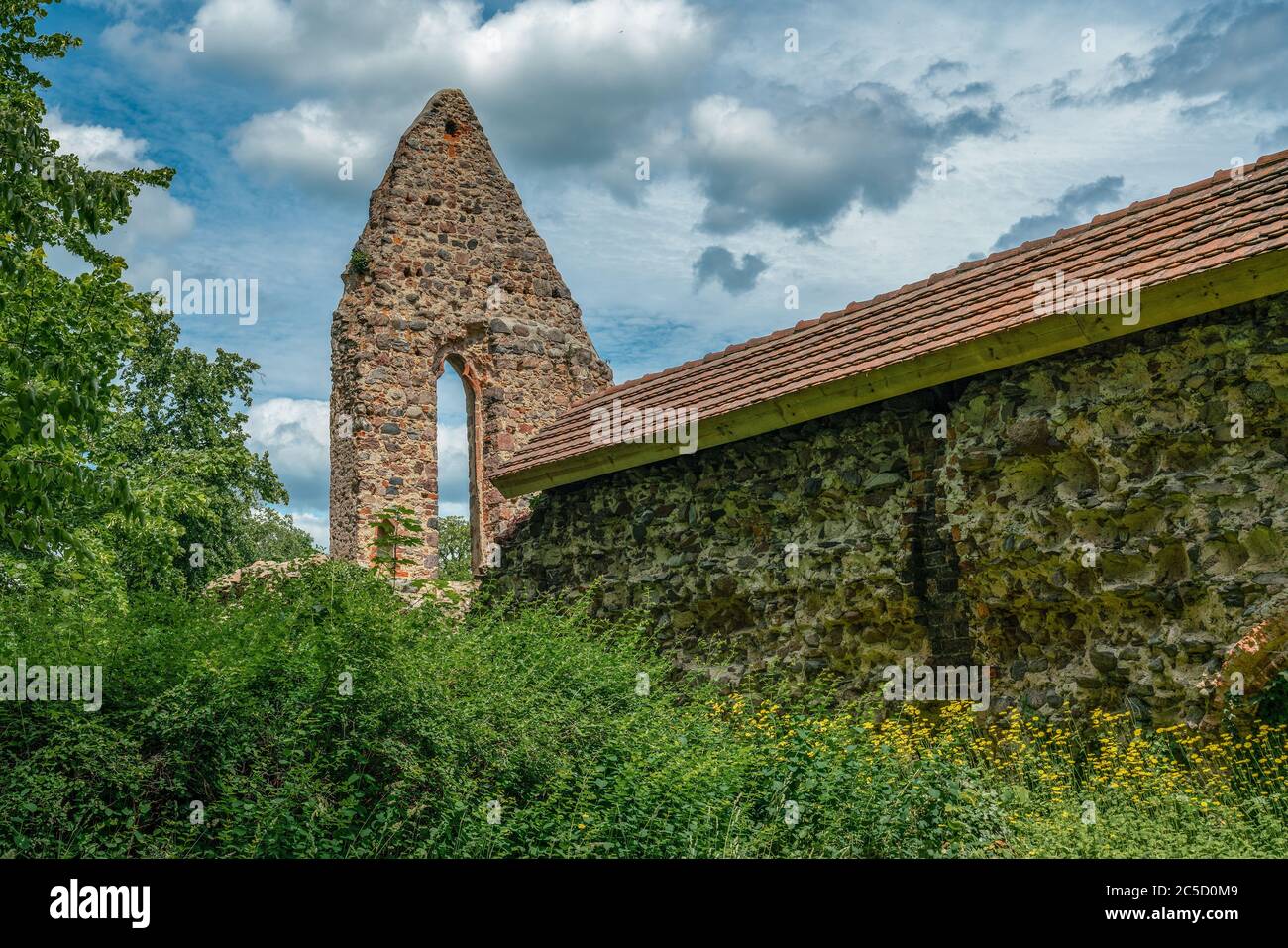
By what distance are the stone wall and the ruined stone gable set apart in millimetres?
4845

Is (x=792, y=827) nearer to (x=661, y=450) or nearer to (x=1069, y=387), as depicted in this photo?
(x=1069, y=387)

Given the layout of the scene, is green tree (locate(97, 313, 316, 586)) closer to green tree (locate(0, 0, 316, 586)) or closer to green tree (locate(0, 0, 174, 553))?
green tree (locate(0, 0, 316, 586))

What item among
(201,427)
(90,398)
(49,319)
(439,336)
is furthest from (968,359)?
(201,427)

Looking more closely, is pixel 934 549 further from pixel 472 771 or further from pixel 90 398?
pixel 90 398

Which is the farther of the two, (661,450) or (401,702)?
(661,450)

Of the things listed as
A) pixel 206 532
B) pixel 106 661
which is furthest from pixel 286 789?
pixel 206 532

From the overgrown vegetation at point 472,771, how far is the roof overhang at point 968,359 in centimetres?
268

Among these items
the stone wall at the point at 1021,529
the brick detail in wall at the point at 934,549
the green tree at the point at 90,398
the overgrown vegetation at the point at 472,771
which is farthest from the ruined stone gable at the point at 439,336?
the brick detail in wall at the point at 934,549

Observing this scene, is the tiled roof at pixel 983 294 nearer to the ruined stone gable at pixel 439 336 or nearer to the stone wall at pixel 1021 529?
the stone wall at pixel 1021 529

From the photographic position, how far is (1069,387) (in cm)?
844

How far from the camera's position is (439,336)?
1589 cm

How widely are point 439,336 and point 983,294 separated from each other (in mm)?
8474

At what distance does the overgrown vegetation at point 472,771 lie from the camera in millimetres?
6332

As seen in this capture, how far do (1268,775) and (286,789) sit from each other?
227 inches
